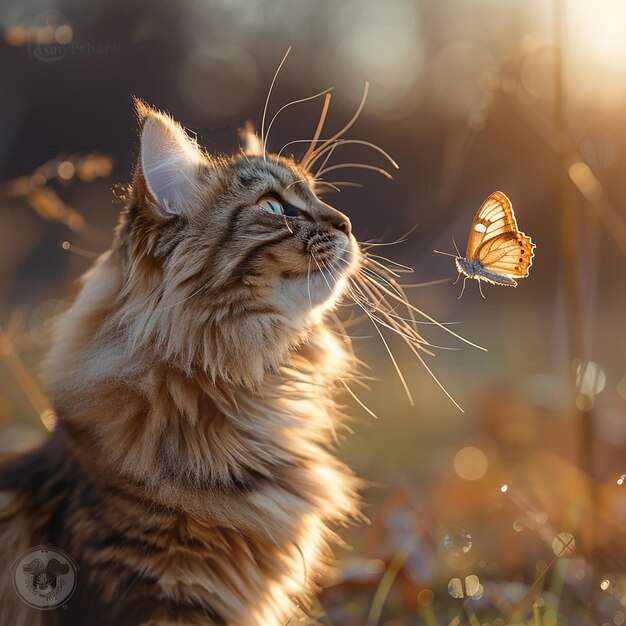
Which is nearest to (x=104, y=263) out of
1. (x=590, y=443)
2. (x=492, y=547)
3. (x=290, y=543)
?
(x=290, y=543)

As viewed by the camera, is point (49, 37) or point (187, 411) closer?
point (187, 411)

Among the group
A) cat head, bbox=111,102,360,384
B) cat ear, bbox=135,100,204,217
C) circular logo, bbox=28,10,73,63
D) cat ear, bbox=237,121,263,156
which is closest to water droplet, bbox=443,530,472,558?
cat head, bbox=111,102,360,384

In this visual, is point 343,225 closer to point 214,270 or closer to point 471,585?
A: point 214,270

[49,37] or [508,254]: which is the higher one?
[508,254]

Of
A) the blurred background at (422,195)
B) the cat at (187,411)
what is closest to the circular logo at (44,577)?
the cat at (187,411)

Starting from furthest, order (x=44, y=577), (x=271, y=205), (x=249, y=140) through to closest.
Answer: (x=249, y=140)
(x=271, y=205)
(x=44, y=577)

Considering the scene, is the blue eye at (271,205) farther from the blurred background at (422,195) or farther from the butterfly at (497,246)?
the butterfly at (497,246)

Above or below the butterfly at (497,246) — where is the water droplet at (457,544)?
below

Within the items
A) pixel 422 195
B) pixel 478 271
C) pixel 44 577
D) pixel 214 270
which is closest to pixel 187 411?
pixel 214 270
